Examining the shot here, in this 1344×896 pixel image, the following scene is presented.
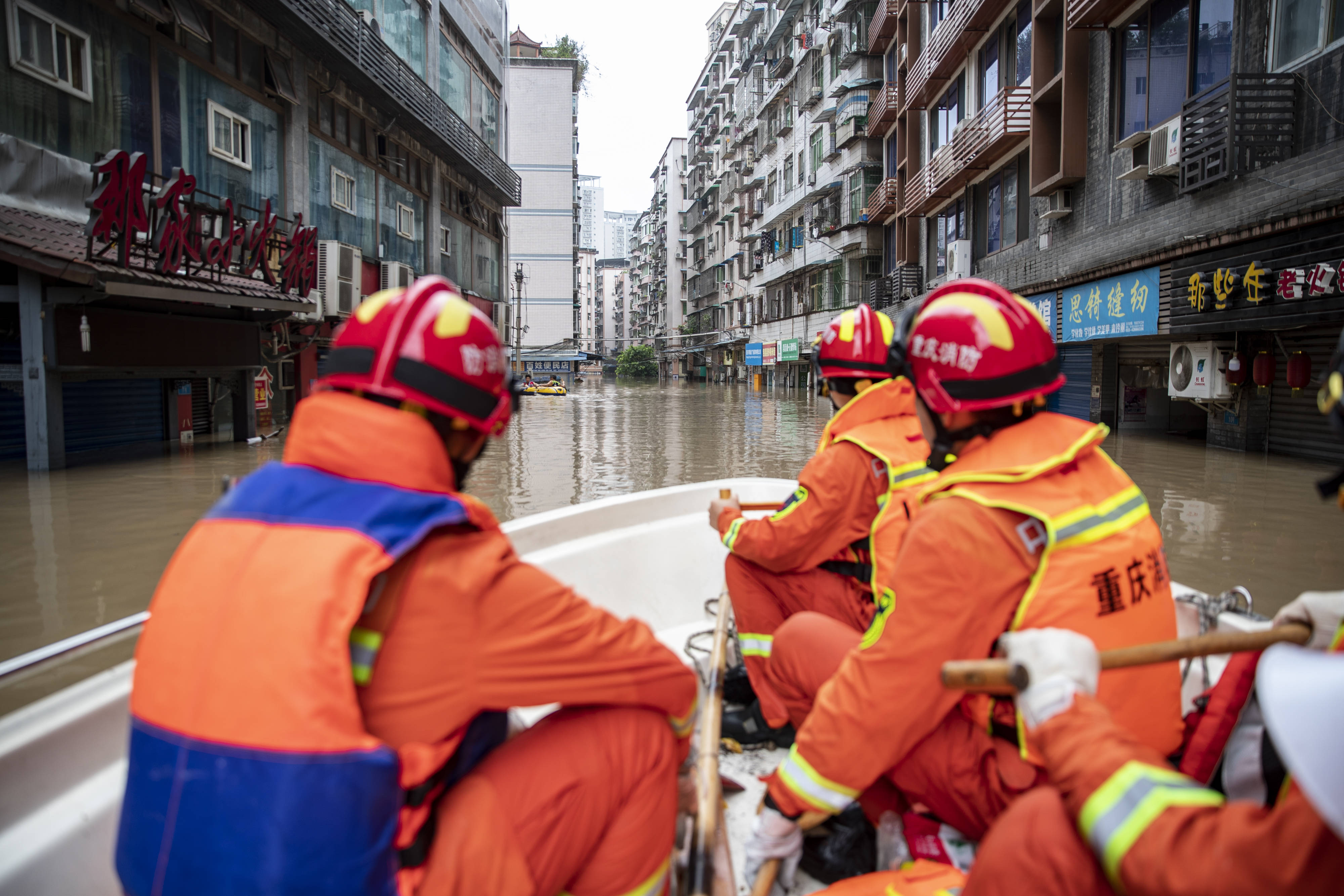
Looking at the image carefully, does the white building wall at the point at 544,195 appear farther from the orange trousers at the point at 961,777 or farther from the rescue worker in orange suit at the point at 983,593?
the orange trousers at the point at 961,777

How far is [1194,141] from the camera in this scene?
10422mm

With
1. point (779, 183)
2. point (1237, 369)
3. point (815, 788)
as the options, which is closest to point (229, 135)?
point (815, 788)

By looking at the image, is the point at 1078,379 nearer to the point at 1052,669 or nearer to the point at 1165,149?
the point at 1165,149

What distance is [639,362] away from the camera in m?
74.9

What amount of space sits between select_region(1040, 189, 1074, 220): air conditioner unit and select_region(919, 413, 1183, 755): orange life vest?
15.1m

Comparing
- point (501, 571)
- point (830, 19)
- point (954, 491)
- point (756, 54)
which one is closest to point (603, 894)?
point (501, 571)

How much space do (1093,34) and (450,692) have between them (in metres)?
16.5

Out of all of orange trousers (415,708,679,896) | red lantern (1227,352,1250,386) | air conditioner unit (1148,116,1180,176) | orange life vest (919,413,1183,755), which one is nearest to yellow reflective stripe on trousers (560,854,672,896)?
orange trousers (415,708,679,896)

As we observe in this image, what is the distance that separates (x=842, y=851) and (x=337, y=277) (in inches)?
679

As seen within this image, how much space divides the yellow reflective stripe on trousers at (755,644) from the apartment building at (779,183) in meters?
27.5

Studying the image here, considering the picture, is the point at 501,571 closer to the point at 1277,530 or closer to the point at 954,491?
the point at 954,491

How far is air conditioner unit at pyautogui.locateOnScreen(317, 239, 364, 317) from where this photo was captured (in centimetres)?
1641

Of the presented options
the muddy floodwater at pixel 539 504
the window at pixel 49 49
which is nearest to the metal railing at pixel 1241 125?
the muddy floodwater at pixel 539 504

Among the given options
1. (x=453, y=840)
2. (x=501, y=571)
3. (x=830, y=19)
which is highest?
(x=830, y=19)
